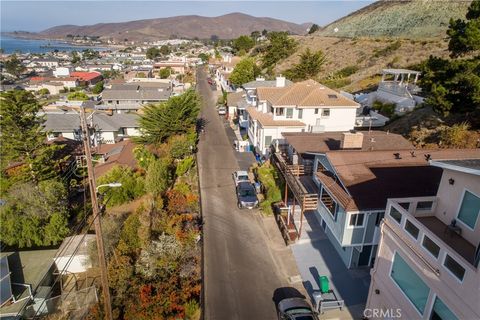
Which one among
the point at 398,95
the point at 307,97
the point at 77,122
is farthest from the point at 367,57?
the point at 77,122

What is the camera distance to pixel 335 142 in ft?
75.3

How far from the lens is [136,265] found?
1645 centimetres

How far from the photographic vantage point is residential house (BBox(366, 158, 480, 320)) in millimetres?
8758

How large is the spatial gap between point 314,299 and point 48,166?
28.0 m

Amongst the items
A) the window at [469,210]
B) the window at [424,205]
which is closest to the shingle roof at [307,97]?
the window at [424,205]

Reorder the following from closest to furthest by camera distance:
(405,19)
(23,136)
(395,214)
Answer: (395,214), (23,136), (405,19)

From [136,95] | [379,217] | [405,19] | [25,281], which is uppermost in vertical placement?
[405,19]

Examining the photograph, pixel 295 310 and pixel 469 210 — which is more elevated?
pixel 469 210

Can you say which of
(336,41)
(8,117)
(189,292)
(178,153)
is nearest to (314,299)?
(189,292)

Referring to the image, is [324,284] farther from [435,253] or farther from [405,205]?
[435,253]

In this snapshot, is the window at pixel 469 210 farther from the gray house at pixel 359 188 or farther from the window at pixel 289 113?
the window at pixel 289 113

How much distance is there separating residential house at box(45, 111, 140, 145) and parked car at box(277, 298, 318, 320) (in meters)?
38.6

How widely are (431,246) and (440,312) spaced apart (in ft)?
6.93

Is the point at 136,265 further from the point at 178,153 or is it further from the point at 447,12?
the point at 447,12
